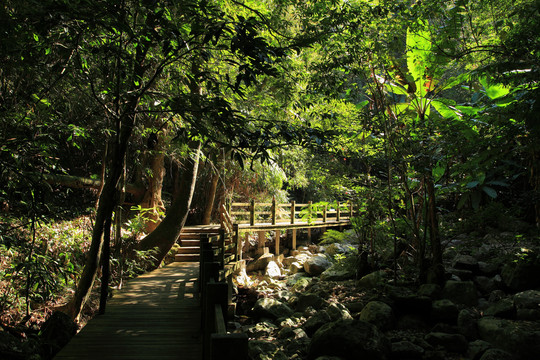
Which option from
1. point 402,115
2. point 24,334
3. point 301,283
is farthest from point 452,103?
point 24,334

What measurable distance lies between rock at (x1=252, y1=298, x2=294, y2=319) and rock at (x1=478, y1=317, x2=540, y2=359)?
4258 millimetres

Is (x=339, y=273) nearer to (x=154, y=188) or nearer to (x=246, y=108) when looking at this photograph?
(x=246, y=108)

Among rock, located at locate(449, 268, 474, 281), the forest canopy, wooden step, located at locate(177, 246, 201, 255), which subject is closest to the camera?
the forest canopy

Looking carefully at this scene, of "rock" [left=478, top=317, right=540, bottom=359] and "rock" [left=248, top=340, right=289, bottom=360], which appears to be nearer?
"rock" [left=478, top=317, right=540, bottom=359]

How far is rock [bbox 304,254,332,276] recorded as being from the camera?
41.7 ft

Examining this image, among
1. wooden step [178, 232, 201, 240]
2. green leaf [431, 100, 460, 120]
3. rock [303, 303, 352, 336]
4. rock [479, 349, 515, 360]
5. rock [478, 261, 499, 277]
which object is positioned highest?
green leaf [431, 100, 460, 120]

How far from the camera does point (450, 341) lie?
203 inches

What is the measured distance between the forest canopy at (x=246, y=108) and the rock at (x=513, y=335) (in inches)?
65.4

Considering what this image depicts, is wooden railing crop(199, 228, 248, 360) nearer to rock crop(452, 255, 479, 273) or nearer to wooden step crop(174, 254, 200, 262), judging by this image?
rock crop(452, 255, 479, 273)

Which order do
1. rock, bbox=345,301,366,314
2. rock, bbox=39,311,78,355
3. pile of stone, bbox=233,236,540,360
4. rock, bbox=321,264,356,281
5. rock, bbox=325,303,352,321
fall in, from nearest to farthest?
rock, bbox=39,311,78,355, pile of stone, bbox=233,236,540,360, rock, bbox=325,303,352,321, rock, bbox=345,301,366,314, rock, bbox=321,264,356,281

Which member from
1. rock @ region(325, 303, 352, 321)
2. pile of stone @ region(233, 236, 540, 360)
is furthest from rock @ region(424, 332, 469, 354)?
rock @ region(325, 303, 352, 321)

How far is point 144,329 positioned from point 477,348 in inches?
173

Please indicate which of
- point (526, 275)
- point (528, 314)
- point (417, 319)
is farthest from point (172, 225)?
point (526, 275)

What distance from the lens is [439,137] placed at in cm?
592
